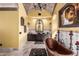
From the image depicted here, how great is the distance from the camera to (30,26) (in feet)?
6.45

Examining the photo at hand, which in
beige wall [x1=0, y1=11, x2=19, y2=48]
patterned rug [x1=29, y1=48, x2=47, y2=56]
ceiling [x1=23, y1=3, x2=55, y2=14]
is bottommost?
patterned rug [x1=29, y1=48, x2=47, y2=56]

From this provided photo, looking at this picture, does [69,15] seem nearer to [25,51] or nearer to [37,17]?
[37,17]

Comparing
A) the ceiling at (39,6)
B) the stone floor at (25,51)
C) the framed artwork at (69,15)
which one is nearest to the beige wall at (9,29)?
the stone floor at (25,51)

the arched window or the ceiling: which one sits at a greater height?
the ceiling

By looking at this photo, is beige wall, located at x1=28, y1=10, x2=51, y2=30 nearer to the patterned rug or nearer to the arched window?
the arched window

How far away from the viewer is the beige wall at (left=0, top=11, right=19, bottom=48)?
6.20ft

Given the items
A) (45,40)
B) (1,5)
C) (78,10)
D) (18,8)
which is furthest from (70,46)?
(1,5)

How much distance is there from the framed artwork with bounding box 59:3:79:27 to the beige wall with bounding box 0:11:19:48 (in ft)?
2.61

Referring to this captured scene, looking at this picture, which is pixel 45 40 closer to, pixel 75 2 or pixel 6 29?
pixel 6 29

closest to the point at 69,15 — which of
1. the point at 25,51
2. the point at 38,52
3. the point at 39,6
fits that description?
the point at 39,6

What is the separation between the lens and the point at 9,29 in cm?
190

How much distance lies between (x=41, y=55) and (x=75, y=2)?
3.59ft

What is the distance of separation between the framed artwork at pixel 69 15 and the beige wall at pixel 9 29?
80 centimetres

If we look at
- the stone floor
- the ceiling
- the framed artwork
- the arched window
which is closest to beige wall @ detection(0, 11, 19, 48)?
the stone floor
